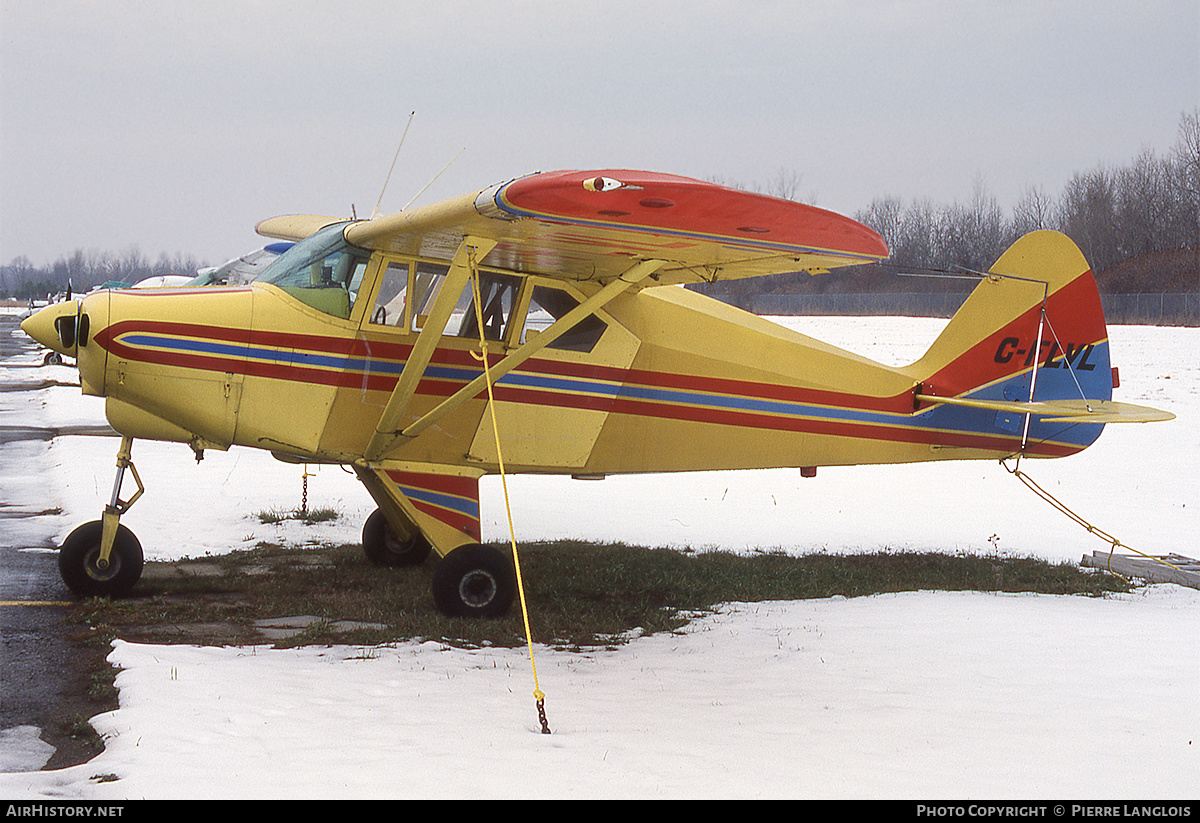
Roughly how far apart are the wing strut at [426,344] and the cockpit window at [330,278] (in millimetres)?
697

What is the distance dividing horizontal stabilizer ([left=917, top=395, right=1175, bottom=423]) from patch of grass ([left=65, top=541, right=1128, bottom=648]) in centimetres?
161

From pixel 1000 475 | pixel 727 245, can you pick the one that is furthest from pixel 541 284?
pixel 1000 475

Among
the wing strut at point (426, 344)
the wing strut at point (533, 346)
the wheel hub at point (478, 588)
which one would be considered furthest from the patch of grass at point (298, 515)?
the wheel hub at point (478, 588)

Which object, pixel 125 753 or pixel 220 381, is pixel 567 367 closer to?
pixel 220 381

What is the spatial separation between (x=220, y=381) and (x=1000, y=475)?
48.5 ft

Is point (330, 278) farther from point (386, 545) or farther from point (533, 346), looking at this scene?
point (386, 545)

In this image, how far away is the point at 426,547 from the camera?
29.7 ft

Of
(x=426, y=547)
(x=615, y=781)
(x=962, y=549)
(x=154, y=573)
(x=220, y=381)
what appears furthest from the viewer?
(x=962, y=549)

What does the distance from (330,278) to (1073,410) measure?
21.1 ft

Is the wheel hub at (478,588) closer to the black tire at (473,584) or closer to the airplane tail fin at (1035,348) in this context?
the black tire at (473,584)

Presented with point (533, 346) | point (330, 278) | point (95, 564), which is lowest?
point (95, 564)

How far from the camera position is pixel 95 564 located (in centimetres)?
704

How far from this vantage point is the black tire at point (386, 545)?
8.90 meters
